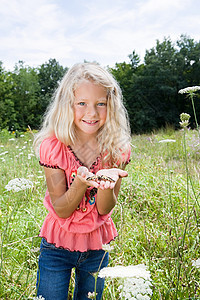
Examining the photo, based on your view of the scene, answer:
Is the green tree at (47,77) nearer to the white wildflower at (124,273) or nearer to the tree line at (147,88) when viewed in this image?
the tree line at (147,88)

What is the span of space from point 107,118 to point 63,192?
399mm

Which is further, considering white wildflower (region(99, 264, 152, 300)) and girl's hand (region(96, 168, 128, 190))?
girl's hand (region(96, 168, 128, 190))

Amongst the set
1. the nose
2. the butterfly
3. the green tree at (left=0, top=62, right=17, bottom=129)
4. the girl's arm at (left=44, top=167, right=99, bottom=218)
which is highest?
the green tree at (left=0, top=62, right=17, bottom=129)

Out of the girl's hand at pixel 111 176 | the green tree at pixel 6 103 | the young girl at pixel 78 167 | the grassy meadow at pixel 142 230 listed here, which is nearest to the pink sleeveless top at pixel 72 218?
the young girl at pixel 78 167

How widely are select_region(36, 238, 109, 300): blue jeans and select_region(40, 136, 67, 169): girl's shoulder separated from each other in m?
0.38

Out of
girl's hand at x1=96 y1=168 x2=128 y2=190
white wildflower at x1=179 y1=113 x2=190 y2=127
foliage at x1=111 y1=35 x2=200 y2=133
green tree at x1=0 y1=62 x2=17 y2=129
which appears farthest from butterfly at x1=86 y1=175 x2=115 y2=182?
foliage at x1=111 y1=35 x2=200 y2=133

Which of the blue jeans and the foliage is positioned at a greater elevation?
the foliage

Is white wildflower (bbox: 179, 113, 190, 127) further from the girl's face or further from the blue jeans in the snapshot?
the blue jeans

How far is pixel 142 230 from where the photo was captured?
230 centimetres

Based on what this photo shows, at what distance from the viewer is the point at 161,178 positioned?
131 inches

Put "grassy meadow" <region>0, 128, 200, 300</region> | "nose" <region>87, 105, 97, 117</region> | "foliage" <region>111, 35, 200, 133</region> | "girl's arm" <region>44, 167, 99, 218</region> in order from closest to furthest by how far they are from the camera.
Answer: "girl's arm" <region>44, 167, 99, 218</region> → "nose" <region>87, 105, 97, 117</region> → "grassy meadow" <region>0, 128, 200, 300</region> → "foliage" <region>111, 35, 200, 133</region>

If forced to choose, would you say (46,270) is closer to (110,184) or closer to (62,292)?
(62,292)

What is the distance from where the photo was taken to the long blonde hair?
136cm

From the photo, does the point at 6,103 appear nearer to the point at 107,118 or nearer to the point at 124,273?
the point at 107,118
